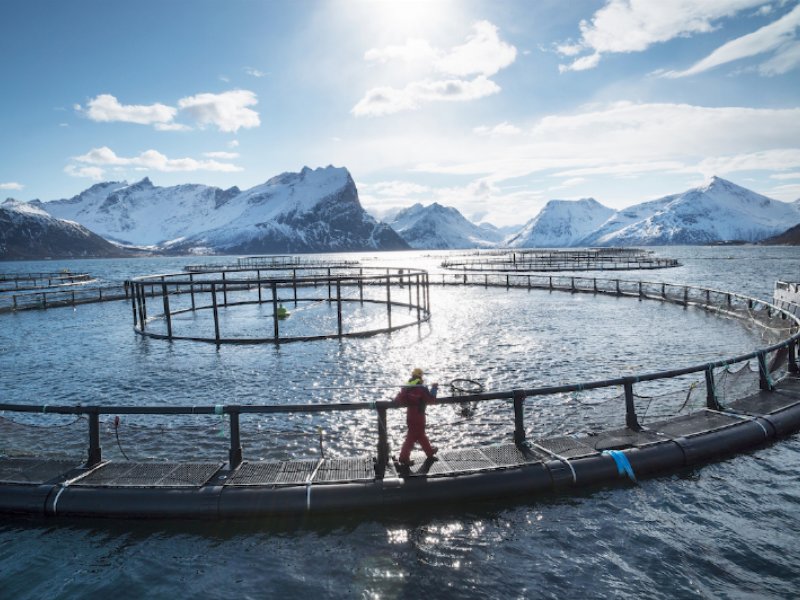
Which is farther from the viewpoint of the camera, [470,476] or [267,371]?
Result: [267,371]

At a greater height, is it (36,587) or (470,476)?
(470,476)

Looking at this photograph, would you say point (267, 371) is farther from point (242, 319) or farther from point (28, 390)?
point (242, 319)

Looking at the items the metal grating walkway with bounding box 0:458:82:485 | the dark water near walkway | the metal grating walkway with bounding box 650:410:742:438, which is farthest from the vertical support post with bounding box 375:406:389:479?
the metal grating walkway with bounding box 650:410:742:438

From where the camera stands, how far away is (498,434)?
517 inches

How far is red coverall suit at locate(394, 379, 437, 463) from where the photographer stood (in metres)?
9.25

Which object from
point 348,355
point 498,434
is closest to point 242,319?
point 348,355

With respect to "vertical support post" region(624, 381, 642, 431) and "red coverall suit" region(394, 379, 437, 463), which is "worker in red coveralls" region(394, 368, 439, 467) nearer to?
"red coverall suit" region(394, 379, 437, 463)

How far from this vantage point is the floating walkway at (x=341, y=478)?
343 inches

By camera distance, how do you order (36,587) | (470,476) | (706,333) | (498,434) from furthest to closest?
1. (706,333)
2. (498,434)
3. (470,476)
4. (36,587)

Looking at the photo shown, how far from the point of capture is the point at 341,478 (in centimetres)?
923

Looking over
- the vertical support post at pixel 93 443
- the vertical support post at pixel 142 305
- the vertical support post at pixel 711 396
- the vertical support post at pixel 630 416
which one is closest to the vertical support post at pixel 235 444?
the vertical support post at pixel 93 443

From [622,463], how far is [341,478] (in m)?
5.55

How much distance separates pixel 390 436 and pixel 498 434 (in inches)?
114

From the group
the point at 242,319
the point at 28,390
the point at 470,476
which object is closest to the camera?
the point at 470,476
